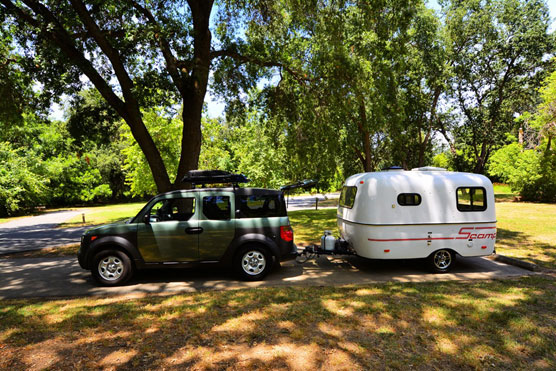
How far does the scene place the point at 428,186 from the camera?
6.85m

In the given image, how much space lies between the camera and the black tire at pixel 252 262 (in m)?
6.45

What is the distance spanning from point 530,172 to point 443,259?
914 inches

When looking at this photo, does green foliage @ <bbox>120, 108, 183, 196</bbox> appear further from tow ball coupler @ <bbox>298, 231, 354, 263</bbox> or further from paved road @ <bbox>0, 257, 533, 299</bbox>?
tow ball coupler @ <bbox>298, 231, 354, 263</bbox>

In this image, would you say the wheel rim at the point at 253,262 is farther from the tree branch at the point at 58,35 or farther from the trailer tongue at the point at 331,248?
the tree branch at the point at 58,35

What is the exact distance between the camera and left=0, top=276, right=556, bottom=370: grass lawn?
348cm

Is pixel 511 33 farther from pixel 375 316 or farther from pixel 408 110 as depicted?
pixel 375 316

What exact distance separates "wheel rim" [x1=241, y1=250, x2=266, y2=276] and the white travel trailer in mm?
2166

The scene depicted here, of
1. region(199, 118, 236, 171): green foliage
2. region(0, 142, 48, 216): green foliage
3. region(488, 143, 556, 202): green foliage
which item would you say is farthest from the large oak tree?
region(488, 143, 556, 202): green foliage

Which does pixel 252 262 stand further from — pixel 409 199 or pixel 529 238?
pixel 529 238

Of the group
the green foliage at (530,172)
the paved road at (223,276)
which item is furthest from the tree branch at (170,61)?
the green foliage at (530,172)

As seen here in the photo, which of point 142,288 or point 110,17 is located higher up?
point 110,17

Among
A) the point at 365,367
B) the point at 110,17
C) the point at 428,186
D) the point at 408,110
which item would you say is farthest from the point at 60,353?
the point at 408,110

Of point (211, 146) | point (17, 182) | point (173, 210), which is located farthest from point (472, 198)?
point (17, 182)

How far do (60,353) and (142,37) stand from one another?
7.47 metres
